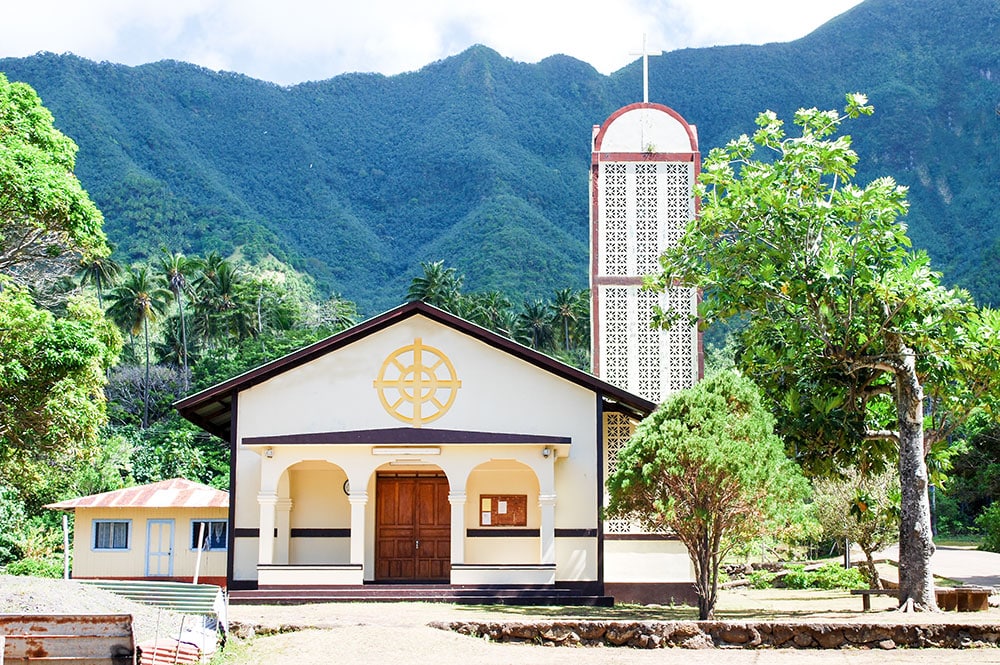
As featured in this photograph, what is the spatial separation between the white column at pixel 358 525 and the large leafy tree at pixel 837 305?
23.8ft

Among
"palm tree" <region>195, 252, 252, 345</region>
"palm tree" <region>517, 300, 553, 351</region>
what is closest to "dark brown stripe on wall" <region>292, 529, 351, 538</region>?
"palm tree" <region>195, 252, 252, 345</region>

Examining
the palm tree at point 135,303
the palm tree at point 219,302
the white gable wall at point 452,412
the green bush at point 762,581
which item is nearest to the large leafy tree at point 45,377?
the white gable wall at point 452,412

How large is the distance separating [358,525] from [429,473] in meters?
2.76

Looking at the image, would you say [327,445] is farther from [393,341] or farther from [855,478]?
[855,478]

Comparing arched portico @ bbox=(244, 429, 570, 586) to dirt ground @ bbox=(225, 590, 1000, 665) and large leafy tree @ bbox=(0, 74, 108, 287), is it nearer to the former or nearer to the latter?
dirt ground @ bbox=(225, 590, 1000, 665)

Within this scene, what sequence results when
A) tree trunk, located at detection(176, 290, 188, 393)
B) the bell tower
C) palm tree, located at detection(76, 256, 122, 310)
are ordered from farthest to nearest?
palm tree, located at detection(76, 256, 122, 310), tree trunk, located at detection(176, 290, 188, 393), the bell tower

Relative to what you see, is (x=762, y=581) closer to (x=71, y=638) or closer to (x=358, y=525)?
(x=358, y=525)

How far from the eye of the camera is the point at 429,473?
25391 mm

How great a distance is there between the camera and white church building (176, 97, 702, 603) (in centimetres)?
2312

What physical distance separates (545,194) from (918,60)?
46.9 m

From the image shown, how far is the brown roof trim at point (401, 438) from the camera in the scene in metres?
23.2

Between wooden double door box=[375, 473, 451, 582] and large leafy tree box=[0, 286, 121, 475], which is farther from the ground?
large leafy tree box=[0, 286, 121, 475]

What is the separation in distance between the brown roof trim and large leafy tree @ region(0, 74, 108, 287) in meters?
5.19

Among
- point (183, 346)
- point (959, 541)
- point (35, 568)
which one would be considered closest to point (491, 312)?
point (183, 346)
